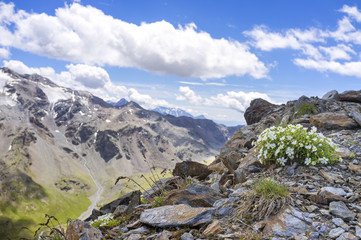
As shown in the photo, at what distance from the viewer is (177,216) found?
24.0 ft

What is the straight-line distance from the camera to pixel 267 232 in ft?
20.4

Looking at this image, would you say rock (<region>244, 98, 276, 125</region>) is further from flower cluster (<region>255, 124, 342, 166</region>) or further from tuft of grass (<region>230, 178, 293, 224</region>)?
tuft of grass (<region>230, 178, 293, 224</region>)

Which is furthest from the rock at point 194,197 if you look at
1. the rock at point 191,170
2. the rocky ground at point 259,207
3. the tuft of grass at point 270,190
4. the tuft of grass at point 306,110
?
the tuft of grass at point 306,110

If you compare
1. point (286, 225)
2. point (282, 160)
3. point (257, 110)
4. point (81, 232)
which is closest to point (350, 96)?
point (257, 110)

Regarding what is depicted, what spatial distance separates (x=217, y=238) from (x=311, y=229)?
91.2 inches

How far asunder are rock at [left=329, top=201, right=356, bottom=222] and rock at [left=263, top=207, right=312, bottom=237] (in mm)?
960

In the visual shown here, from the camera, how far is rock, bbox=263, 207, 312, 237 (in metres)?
6.10

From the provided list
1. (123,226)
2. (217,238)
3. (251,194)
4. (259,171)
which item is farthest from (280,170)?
(123,226)

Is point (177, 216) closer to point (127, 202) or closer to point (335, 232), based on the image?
point (335, 232)

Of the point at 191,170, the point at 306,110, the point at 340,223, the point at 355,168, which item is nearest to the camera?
the point at 340,223

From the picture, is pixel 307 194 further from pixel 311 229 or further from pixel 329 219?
pixel 311 229

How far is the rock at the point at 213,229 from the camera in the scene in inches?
253

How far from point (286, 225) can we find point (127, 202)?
955cm

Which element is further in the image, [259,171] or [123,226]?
[259,171]
